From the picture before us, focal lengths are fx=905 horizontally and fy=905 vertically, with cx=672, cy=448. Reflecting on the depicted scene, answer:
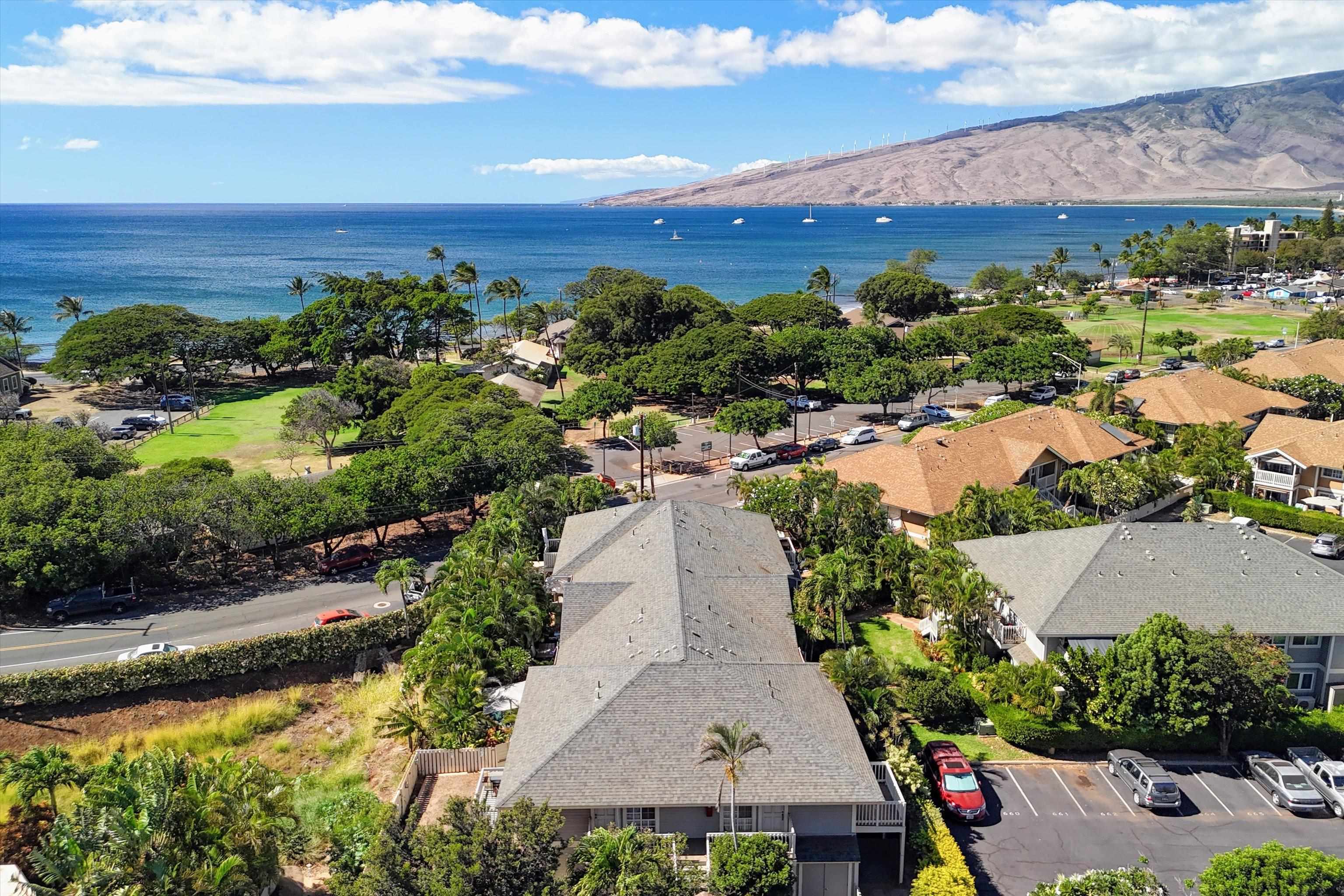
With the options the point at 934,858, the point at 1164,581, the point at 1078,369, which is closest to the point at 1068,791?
the point at 934,858

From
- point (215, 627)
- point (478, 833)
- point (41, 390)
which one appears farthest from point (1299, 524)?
point (41, 390)

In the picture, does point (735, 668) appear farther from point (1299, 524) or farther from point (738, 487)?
point (1299, 524)

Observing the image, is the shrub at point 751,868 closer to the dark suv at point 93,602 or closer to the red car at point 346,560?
the red car at point 346,560

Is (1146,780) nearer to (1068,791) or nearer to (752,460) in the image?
(1068,791)

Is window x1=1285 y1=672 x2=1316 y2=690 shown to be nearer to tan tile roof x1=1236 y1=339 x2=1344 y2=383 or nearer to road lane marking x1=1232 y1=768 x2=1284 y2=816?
road lane marking x1=1232 y1=768 x2=1284 y2=816

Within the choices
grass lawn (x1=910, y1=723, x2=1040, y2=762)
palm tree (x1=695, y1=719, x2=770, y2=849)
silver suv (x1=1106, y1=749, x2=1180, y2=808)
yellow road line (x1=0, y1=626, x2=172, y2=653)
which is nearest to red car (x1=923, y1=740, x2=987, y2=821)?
grass lawn (x1=910, y1=723, x2=1040, y2=762)
